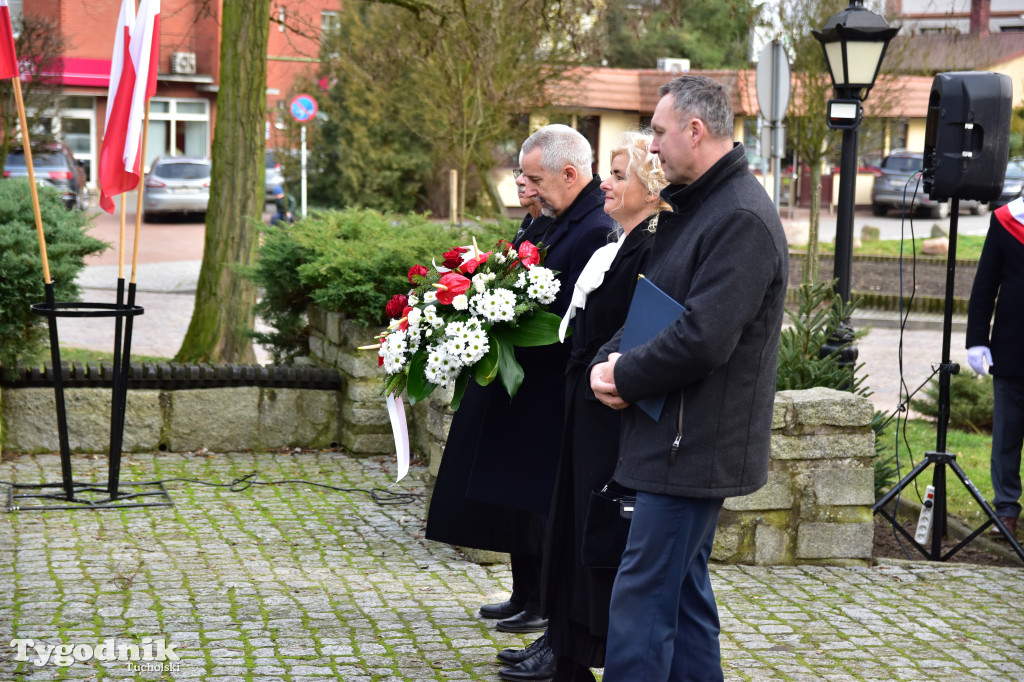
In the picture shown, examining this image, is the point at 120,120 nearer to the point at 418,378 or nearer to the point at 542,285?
the point at 418,378

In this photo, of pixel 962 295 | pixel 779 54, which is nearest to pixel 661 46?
pixel 962 295

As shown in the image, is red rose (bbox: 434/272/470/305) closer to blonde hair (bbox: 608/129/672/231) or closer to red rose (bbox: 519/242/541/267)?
red rose (bbox: 519/242/541/267)

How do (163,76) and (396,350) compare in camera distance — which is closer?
(396,350)

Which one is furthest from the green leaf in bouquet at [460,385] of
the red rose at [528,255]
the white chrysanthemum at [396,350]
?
the red rose at [528,255]

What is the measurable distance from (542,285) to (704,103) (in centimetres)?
109

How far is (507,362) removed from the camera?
14.3 feet

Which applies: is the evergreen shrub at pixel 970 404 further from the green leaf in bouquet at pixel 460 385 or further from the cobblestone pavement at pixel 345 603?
the green leaf in bouquet at pixel 460 385

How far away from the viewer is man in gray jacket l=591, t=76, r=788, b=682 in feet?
10.8

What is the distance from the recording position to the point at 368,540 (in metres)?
6.12

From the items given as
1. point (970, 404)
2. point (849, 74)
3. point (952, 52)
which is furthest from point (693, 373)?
point (952, 52)

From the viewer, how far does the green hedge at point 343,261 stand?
7574 millimetres

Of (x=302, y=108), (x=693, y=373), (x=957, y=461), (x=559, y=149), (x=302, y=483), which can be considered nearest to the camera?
(x=693, y=373)

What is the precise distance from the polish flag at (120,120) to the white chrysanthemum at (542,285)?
3000mm

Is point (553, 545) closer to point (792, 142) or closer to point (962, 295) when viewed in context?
point (962, 295)
